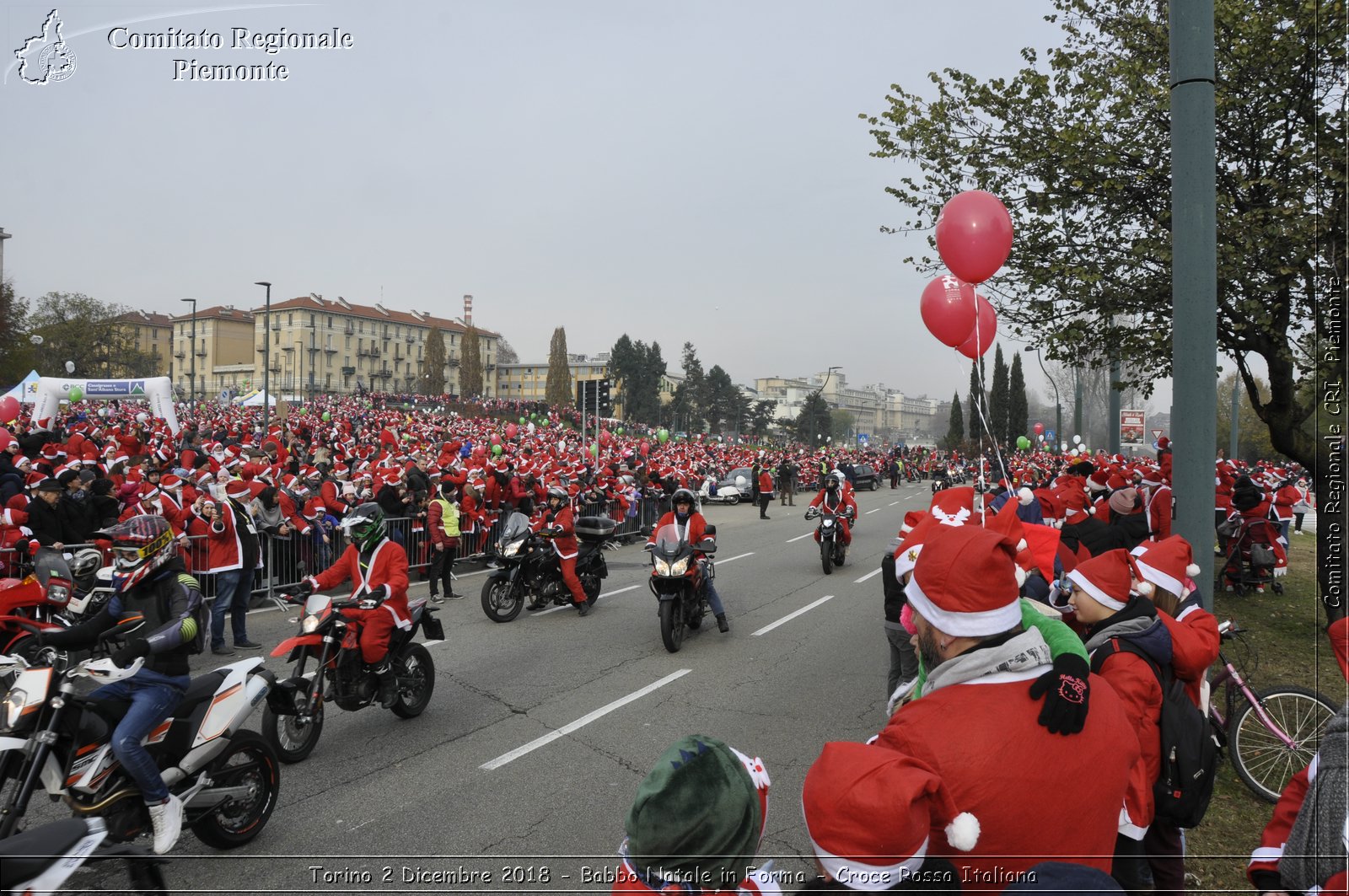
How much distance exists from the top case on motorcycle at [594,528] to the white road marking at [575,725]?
354 centimetres

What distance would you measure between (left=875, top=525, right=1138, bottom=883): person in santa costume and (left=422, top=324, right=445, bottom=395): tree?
111 meters

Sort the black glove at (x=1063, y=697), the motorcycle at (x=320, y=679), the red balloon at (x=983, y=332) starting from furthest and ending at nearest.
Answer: the red balloon at (x=983, y=332)
the motorcycle at (x=320, y=679)
the black glove at (x=1063, y=697)

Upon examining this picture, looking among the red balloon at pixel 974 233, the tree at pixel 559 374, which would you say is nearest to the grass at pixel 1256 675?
the red balloon at pixel 974 233

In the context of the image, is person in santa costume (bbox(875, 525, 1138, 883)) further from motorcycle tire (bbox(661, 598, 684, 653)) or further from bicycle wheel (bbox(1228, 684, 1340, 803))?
motorcycle tire (bbox(661, 598, 684, 653))

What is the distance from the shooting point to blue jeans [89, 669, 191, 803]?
3.78 m

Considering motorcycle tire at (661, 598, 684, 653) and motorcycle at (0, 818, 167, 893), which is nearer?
motorcycle at (0, 818, 167, 893)

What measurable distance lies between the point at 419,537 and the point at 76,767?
10.1m

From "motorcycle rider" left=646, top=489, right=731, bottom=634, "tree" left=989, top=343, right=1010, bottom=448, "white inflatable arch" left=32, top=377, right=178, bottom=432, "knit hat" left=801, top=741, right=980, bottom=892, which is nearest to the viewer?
"knit hat" left=801, top=741, right=980, bottom=892

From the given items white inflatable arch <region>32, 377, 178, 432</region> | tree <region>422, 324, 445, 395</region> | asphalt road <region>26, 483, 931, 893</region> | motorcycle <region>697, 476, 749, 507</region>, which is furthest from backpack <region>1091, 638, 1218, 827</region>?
tree <region>422, 324, 445, 395</region>

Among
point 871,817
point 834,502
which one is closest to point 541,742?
point 871,817

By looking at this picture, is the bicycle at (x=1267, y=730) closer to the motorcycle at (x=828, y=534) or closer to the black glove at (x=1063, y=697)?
the black glove at (x=1063, y=697)

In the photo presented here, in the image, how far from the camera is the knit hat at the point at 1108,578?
3.27 m

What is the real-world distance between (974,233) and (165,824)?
21.1 feet

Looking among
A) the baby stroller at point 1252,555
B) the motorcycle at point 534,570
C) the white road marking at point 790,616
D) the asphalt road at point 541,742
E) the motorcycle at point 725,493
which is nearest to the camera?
the asphalt road at point 541,742
